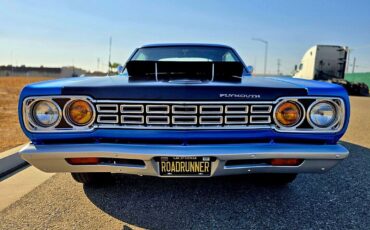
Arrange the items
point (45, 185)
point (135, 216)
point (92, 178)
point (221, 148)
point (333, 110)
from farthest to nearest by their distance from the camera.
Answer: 1. point (45, 185)
2. point (92, 178)
3. point (135, 216)
4. point (333, 110)
5. point (221, 148)

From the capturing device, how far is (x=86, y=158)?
2207 mm

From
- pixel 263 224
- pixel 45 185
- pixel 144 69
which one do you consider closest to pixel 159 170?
pixel 263 224

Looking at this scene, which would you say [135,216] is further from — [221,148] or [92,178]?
[221,148]

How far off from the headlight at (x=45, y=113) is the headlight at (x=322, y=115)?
1923 millimetres

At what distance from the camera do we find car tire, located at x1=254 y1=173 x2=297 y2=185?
3052mm

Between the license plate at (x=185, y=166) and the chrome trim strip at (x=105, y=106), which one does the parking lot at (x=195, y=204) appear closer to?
the license plate at (x=185, y=166)

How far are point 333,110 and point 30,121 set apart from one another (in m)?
2.30

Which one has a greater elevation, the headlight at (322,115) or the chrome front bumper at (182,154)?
the headlight at (322,115)

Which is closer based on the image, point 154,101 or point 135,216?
point 154,101

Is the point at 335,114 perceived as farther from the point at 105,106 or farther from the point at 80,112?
the point at 80,112

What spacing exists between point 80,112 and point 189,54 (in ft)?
7.53

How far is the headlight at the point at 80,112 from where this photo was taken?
2203 millimetres

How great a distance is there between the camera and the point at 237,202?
2822 mm

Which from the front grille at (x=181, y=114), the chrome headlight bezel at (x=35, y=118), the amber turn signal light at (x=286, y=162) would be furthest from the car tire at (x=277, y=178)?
the chrome headlight bezel at (x=35, y=118)
